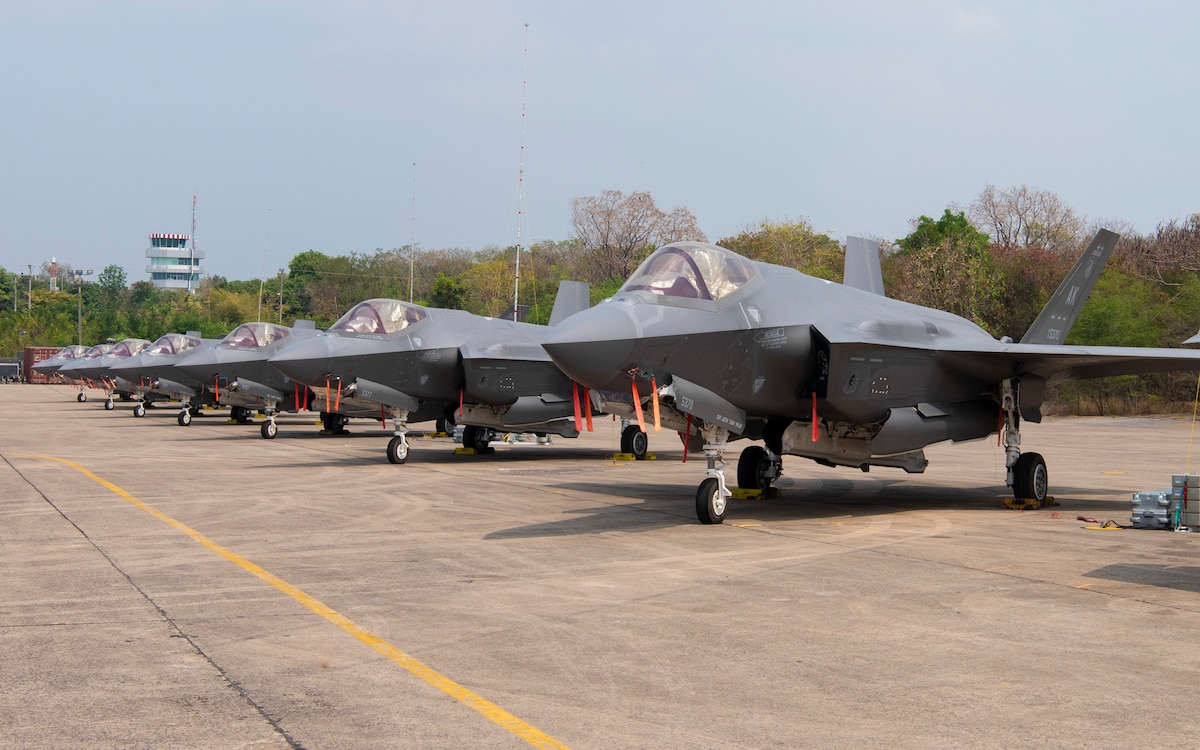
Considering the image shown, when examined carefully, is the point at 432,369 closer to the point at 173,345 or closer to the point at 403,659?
the point at 403,659

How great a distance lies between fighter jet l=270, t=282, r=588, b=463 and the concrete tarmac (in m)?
4.81

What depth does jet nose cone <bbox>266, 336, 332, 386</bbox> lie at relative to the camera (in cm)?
1956

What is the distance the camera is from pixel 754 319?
1207 centimetres

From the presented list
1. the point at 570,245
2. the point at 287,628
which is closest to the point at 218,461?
the point at 287,628

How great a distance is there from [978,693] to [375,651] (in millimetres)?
3413

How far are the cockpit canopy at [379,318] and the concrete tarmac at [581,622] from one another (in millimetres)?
5626

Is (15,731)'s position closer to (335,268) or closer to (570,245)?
(570,245)

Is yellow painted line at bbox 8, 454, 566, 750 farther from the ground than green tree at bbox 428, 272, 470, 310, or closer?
closer

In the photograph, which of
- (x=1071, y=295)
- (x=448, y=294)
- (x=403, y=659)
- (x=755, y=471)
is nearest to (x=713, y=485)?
(x=755, y=471)

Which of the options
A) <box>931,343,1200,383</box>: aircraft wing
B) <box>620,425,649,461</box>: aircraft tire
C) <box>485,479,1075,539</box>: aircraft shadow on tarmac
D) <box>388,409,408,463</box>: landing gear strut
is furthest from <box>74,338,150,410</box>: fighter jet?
<box>931,343,1200,383</box>: aircraft wing

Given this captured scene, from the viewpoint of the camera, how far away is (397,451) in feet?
65.5

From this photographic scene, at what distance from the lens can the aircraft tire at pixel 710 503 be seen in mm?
11891

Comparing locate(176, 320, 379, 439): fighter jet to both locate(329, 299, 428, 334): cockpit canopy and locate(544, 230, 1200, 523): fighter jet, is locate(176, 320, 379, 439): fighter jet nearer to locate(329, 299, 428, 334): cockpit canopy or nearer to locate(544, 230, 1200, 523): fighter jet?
locate(329, 299, 428, 334): cockpit canopy

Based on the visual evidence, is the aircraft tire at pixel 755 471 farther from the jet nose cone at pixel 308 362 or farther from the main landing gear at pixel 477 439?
the main landing gear at pixel 477 439
